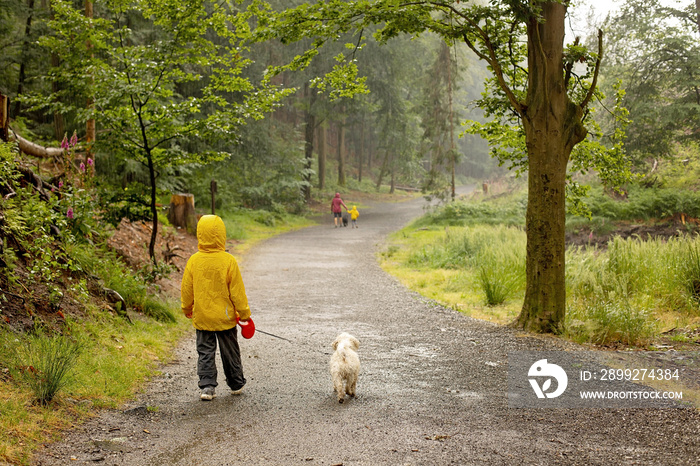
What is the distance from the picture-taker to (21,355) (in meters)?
4.75

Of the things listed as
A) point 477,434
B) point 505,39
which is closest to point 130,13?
point 505,39

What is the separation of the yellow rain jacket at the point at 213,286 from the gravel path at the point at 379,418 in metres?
0.80

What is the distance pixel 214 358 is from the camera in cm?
533

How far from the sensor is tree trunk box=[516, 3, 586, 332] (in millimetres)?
7516

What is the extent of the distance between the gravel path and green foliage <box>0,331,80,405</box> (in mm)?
452

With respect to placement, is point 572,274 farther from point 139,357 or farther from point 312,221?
point 312,221

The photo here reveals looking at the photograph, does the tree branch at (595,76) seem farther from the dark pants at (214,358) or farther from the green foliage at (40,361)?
the green foliage at (40,361)

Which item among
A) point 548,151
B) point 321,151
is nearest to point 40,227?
point 548,151

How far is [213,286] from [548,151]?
5.00m

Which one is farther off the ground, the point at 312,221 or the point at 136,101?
the point at 136,101

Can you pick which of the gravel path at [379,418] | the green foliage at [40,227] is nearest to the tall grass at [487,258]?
the gravel path at [379,418]

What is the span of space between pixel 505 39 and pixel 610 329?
14.6ft

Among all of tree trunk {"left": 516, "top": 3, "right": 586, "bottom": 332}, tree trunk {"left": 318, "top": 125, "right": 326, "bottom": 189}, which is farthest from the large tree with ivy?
tree trunk {"left": 318, "top": 125, "right": 326, "bottom": 189}

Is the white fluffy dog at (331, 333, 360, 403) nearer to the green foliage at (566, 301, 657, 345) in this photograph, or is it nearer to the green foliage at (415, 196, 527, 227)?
the green foliage at (566, 301, 657, 345)
